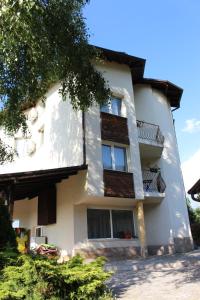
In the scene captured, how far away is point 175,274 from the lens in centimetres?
1040

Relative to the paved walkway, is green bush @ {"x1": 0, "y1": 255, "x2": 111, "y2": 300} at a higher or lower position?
higher

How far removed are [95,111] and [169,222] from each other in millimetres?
7488

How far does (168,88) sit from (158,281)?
15.4 m

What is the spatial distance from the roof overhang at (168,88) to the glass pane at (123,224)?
894cm

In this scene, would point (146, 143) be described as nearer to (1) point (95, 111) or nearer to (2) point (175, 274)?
(1) point (95, 111)

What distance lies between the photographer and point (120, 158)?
1736 centimetres

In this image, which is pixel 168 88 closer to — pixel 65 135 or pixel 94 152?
pixel 65 135

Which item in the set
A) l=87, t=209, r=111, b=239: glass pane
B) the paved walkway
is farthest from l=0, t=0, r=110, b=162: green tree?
the paved walkway

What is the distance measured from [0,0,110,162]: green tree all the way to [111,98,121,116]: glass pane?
5658mm

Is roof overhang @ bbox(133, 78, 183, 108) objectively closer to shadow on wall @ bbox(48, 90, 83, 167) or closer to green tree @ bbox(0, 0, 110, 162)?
shadow on wall @ bbox(48, 90, 83, 167)

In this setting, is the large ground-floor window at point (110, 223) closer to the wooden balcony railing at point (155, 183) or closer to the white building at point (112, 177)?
the white building at point (112, 177)

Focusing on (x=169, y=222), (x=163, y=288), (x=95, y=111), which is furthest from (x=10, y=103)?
(x=169, y=222)

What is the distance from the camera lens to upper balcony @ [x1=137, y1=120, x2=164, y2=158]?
18.8 metres

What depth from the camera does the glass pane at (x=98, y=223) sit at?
16.1 m
